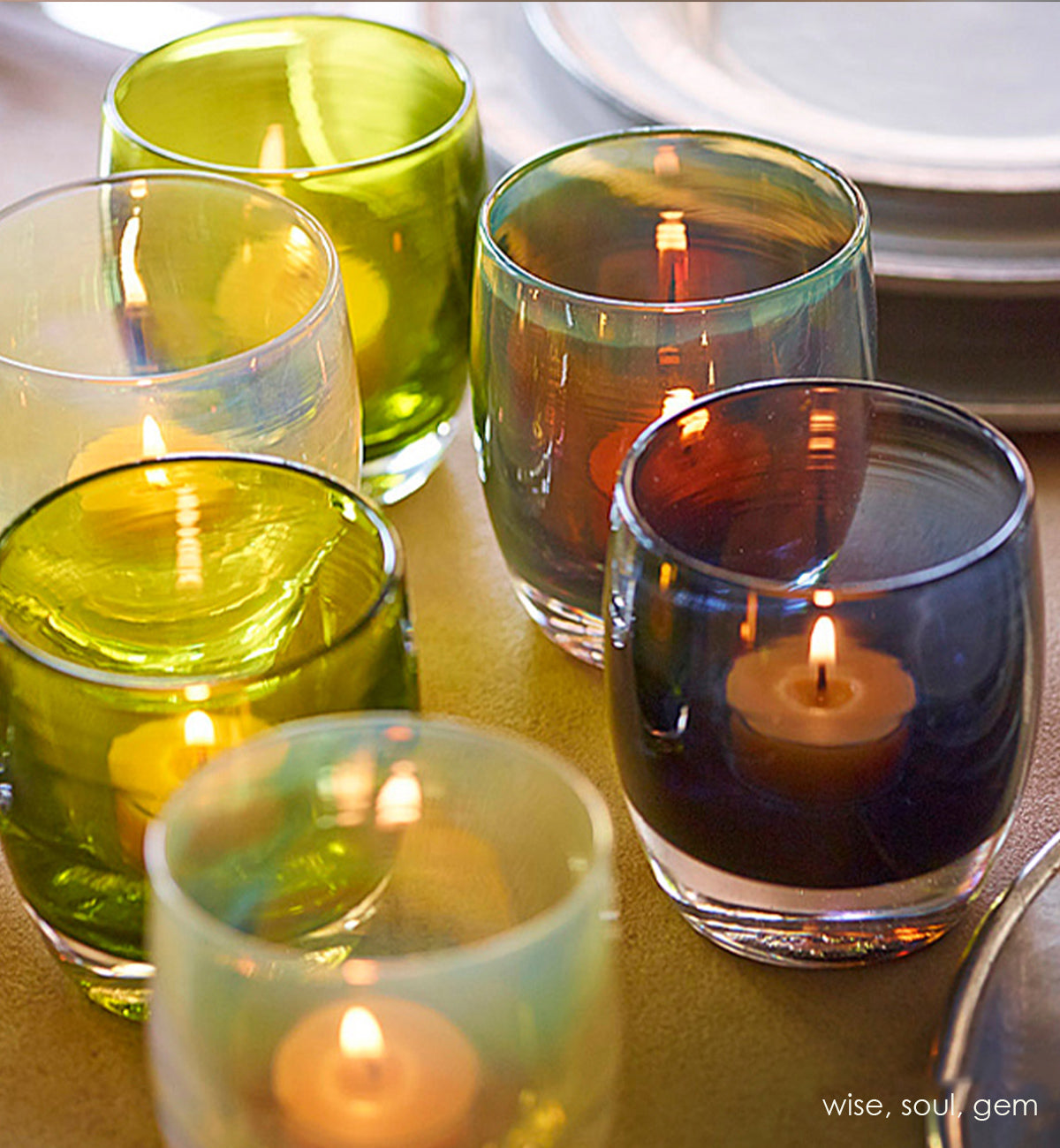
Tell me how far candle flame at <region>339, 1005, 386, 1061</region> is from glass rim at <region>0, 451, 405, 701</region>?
0.08m

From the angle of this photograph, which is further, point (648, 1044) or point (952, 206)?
point (952, 206)

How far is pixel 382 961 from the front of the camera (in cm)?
30

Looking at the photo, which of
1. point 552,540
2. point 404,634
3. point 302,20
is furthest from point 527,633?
point 302,20

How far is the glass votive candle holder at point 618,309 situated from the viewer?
45 centimetres

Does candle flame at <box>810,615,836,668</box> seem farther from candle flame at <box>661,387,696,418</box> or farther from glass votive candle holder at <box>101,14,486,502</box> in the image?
glass votive candle holder at <box>101,14,486,502</box>

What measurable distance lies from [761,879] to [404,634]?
0.32 ft

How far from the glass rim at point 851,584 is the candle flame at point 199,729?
0.10 metres

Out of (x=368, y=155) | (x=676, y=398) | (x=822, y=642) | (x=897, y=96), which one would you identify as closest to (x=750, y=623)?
(x=822, y=642)

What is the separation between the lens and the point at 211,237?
533 millimetres

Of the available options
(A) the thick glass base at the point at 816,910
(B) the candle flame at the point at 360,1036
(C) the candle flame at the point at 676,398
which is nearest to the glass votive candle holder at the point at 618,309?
Result: (C) the candle flame at the point at 676,398

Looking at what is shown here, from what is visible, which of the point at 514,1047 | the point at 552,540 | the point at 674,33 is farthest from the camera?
the point at 674,33

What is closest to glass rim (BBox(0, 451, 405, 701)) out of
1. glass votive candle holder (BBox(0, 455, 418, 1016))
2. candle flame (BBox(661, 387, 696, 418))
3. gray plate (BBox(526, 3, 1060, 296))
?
glass votive candle holder (BBox(0, 455, 418, 1016))

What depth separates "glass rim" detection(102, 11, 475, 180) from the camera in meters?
0.53

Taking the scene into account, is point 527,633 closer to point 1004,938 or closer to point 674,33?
point 1004,938
